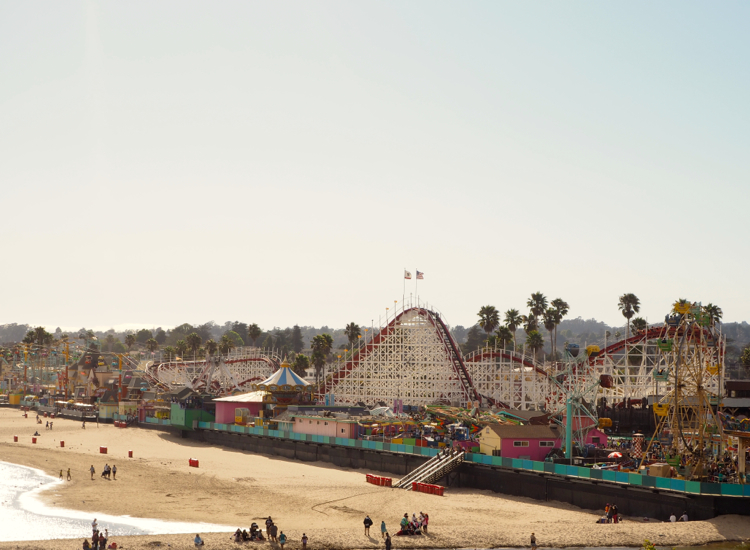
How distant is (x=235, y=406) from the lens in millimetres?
63844

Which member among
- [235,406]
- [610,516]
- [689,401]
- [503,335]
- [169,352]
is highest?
[503,335]

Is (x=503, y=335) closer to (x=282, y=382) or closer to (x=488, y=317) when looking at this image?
(x=488, y=317)

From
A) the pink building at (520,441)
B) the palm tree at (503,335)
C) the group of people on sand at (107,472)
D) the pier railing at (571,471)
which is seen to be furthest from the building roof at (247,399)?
the palm tree at (503,335)

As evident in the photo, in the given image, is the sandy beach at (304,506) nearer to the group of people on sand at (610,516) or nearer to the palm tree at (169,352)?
the group of people on sand at (610,516)

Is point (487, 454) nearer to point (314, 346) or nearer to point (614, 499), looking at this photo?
point (614, 499)

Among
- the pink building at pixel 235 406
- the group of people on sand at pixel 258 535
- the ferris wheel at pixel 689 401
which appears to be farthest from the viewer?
the pink building at pixel 235 406

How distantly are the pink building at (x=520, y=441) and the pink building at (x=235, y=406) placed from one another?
88.1ft

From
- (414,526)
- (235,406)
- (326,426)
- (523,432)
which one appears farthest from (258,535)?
(235,406)

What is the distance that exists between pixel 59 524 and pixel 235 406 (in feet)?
107

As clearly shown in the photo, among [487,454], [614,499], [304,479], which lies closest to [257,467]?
[304,479]

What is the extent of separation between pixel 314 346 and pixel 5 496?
68410 mm

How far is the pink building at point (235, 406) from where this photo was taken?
206 ft

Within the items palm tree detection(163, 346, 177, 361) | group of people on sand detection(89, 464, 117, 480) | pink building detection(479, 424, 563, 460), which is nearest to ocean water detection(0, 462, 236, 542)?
group of people on sand detection(89, 464, 117, 480)

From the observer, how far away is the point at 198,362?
99.9m
